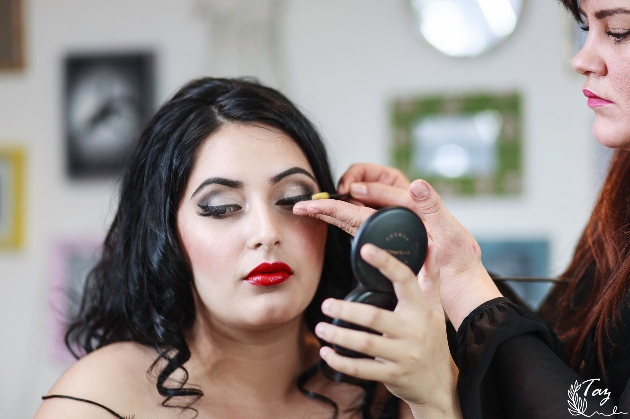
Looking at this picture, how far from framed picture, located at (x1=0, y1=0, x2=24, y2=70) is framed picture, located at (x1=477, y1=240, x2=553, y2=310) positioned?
→ 2.33 meters

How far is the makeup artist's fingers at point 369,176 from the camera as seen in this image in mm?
1619

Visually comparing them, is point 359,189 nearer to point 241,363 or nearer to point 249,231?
point 249,231

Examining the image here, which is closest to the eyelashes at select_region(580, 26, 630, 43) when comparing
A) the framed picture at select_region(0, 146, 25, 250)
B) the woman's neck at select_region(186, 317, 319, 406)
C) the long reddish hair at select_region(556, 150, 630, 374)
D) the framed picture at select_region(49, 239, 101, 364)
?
the long reddish hair at select_region(556, 150, 630, 374)

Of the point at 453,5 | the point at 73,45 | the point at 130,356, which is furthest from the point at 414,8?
the point at 130,356

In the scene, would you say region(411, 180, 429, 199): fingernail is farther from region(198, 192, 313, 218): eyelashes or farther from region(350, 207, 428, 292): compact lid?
region(198, 192, 313, 218): eyelashes

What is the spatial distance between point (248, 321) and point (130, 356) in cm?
30

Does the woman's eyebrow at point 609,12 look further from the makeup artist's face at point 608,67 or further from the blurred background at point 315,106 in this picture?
the blurred background at point 315,106

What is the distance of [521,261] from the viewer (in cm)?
281

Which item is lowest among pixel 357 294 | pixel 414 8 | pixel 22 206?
pixel 22 206

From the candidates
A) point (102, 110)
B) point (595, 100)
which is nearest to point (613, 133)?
point (595, 100)

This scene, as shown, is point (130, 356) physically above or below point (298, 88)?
below

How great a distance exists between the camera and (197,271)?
56.3 inches

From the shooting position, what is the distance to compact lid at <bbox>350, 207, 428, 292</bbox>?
3.08 ft

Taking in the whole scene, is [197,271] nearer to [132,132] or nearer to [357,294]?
[357,294]
